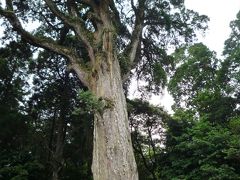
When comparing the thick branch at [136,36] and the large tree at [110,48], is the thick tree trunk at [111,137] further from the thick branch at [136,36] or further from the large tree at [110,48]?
the thick branch at [136,36]

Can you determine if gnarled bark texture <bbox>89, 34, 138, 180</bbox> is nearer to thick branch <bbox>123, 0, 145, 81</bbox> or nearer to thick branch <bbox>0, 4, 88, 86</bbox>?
thick branch <bbox>0, 4, 88, 86</bbox>

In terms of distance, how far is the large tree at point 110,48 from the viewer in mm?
6457

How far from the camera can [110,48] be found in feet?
26.7

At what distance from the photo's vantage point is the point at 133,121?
18594 millimetres

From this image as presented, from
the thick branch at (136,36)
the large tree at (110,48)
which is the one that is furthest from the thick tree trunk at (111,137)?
the thick branch at (136,36)

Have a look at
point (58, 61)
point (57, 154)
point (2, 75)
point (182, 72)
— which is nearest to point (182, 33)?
point (58, 61)

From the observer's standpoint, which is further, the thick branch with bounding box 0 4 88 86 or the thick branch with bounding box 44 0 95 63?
the thick branch with bounding box 44 0 95 63

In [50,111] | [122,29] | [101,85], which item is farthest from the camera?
[50,111]

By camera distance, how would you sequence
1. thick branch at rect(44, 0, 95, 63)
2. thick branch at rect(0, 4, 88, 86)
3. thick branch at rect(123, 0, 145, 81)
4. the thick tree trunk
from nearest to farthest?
the thick tree trunk
thick branch at rect(0, 4, 88, 86)
thick branch at rect(44, 0, 95, 63)
thick branch at rect(123, 0, 145, 81)

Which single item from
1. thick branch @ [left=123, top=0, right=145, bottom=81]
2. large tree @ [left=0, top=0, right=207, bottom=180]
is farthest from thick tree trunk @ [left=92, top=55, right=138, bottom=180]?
thick branch @ [left=123, top=0, right=145, bottom=81]

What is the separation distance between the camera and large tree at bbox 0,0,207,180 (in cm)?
646

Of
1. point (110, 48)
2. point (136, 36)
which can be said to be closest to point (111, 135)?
point (110, 48)

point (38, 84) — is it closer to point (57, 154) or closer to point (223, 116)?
point (57, 154)

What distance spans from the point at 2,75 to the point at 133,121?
23.7 ft
